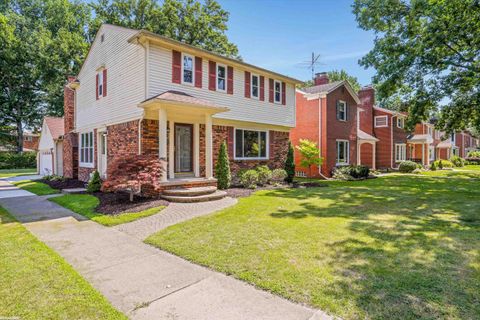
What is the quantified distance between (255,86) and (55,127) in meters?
15.9

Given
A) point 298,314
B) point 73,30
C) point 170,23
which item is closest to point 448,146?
point 170,23

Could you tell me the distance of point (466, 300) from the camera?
10.6 ft

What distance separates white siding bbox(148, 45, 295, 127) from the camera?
432 inches

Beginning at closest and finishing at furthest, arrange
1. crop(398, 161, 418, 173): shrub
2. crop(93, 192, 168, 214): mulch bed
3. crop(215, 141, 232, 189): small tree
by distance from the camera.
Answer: crop(93, 192, 168, 214): mulch bed, crop(215, 141, 232, 189): small tree, crop(398, 161, 418, 173): shrub

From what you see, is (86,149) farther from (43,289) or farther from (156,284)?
(156,284)

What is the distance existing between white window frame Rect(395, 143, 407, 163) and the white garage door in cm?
3149

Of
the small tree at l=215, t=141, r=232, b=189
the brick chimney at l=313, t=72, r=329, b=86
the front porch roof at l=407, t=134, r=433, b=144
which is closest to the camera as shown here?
the small tree at l=215, t=141, r=232, b=189

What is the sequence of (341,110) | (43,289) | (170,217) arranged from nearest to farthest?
1. (43,289)
2. (170,217)
3. (341,110)

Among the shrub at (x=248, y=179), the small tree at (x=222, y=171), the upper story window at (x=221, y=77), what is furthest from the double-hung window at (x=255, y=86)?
the shrub at (x=248, y=179)

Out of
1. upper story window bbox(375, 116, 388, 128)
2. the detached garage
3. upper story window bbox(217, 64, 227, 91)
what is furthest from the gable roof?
upper story window bbox(375, 116, 388, 128)

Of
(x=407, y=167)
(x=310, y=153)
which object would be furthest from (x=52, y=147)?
(x=407, y=167)

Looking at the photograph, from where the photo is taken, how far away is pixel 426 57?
1520 centimetres

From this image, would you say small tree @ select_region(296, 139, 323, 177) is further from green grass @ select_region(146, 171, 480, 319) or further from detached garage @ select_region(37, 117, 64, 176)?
detached garage @ select_region(37, 117, 64, 176)

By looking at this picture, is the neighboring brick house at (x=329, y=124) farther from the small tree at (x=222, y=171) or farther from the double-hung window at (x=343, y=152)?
the small tree at (x=222, y=171)
